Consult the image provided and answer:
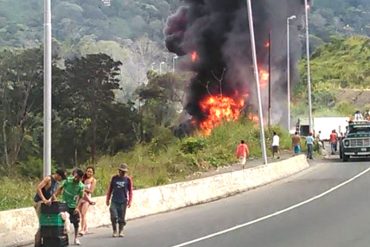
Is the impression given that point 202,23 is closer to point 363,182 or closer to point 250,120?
point 250,120

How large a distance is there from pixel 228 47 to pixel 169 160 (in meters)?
25.9

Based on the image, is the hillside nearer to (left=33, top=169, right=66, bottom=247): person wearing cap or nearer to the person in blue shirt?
the person in blue shirt

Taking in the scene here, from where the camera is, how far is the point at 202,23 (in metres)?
61.2

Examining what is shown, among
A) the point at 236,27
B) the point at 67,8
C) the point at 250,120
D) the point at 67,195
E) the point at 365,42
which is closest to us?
the point at 67,195

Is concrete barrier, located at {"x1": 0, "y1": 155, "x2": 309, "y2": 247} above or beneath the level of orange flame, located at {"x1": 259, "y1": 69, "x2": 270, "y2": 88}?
beneath

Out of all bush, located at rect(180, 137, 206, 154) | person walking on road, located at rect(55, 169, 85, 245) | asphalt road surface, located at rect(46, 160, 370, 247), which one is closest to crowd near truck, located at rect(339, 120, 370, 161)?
bush, located at rect(180, 137, 206, 154)

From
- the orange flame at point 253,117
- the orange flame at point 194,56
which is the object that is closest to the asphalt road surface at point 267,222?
the orange flame at point 253,117

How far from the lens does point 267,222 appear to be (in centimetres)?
1728

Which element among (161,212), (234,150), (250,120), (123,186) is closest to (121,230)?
(123,186)

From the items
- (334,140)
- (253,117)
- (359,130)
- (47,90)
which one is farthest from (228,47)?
(47,90)

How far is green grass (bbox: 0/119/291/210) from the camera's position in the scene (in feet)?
67.6

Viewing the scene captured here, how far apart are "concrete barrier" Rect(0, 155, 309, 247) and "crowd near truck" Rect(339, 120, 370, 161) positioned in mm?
10387

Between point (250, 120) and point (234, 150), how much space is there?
995 cm

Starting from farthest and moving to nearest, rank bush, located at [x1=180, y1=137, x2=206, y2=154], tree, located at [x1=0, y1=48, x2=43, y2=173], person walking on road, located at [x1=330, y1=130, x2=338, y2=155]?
1. tree, located at [x1=0, y1=48, x2=43, y2=173]
2. person walking on road, located at [x1=330, y1=130, x2=338, y2=155]
3. bush, located at [x1=180, y1=137, x2=206, y2=154]
